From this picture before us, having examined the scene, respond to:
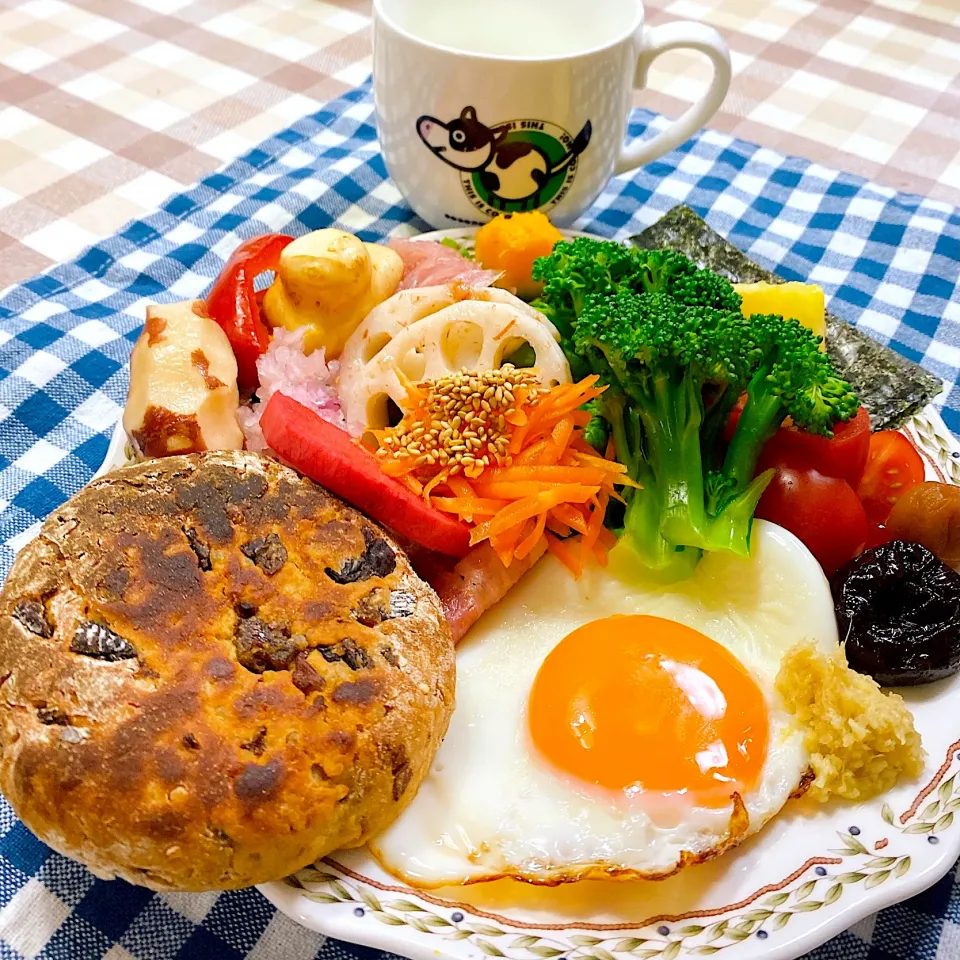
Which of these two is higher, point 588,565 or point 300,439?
point 300,439

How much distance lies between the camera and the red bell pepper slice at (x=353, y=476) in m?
1.93

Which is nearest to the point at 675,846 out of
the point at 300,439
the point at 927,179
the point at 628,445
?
the point at 628,445

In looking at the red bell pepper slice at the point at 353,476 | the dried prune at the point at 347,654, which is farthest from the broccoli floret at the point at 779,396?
the dried prune at the point at 347,654

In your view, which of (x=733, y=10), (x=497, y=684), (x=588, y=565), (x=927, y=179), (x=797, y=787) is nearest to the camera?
(x=797, y=787)

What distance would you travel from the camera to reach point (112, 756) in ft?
4.73

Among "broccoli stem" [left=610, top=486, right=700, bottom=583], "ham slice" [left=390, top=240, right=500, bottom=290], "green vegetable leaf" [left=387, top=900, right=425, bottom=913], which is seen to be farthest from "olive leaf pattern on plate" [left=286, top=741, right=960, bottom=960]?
"ham slice" [left=390, top=240, right=500, bottom=290]

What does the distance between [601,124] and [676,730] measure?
1.93m

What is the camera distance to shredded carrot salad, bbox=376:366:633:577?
2008mm

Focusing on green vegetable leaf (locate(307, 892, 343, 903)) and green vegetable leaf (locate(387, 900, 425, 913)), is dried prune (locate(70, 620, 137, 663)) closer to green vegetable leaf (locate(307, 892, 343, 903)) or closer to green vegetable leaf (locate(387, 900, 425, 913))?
green vegetable leaf (locate(307, 892, 343, 903))

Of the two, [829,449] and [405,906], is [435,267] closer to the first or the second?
[829,449]

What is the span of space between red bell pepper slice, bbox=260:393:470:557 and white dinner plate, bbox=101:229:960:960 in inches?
27.1

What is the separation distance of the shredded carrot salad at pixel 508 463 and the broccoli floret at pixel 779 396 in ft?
0.88

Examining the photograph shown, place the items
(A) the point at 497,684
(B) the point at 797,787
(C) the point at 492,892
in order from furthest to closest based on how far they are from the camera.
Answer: (A) the point at 497,684 < (B) the point at 797,787 < (C) the point at 492,892

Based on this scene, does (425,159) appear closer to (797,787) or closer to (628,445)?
(628,445)
